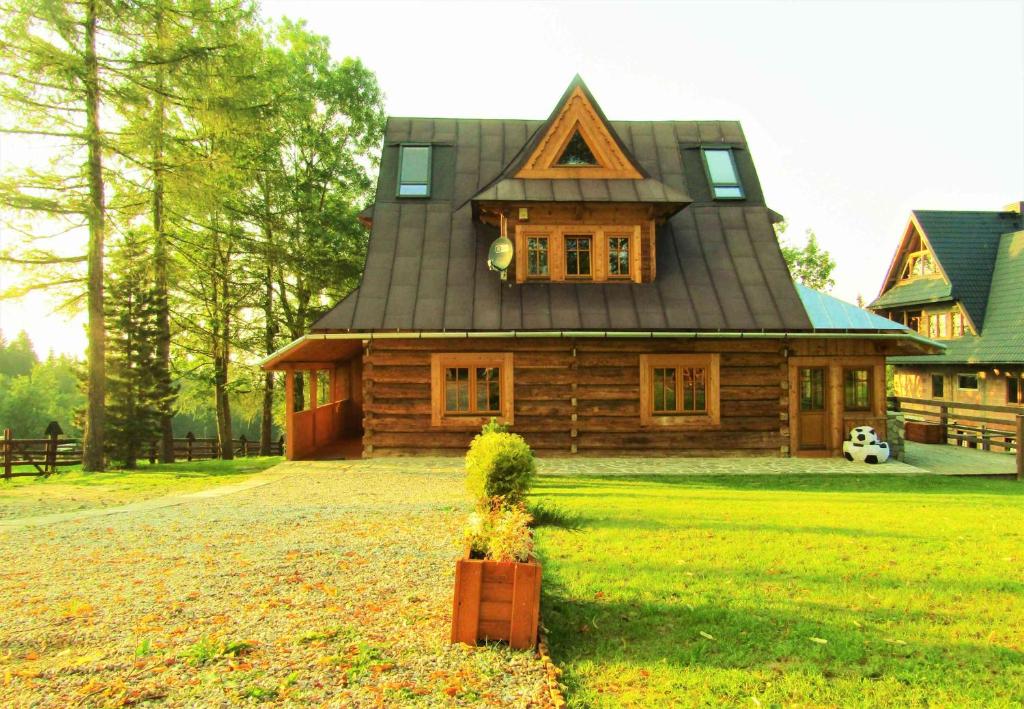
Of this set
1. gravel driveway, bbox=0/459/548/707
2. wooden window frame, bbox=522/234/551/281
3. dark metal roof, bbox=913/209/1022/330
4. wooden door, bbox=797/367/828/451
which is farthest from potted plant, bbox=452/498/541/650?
dark metal roof, bbox=913/209/1022/330

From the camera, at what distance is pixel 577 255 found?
16406 mm

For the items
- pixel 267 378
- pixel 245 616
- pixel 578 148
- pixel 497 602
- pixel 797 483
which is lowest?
pixel 245 616

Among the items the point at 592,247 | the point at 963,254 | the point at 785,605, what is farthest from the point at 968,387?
the point at 785,605

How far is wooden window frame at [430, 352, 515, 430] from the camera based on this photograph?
15.2m

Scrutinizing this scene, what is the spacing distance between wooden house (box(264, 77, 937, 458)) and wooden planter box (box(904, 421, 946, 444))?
260 inches

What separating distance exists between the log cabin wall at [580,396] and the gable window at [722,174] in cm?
497

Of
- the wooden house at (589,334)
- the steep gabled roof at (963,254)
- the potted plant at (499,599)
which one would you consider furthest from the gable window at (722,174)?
the steep gabled roof at (963,254)

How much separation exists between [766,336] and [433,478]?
7.95m

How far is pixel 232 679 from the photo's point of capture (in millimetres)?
4117

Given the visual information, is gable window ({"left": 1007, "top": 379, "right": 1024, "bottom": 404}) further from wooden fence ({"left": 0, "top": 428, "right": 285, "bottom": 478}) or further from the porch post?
wooden fence ({"left": 0, "top": 428, "right": 285, "bottom": 478})

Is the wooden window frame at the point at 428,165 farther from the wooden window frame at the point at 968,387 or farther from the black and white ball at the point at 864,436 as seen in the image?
the wooden window frame at the point at 968,387

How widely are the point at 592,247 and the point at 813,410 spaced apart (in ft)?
21.3

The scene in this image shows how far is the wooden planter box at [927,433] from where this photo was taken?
20.9m

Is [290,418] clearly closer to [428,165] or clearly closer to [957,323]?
[428,165]
